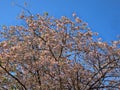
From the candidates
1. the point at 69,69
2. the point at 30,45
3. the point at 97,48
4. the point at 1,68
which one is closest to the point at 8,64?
the point at 1,68

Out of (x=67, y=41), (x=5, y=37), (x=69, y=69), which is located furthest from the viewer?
(x=5, y=37)

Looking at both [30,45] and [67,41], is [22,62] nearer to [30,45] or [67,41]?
[30,45]

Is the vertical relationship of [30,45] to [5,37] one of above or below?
below

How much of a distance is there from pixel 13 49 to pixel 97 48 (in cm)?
412

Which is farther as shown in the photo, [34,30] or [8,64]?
[34,30]

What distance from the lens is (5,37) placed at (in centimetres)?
1855

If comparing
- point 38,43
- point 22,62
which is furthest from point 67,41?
point 22,62

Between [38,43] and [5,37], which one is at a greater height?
[5,37]

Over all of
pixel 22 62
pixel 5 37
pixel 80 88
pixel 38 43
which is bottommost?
pixel 80 88

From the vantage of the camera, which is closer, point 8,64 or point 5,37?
point 8,64

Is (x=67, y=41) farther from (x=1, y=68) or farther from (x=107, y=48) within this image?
(x=1, y=68)

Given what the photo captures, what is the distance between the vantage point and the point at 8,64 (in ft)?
52.6

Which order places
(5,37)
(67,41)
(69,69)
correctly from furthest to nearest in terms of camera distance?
(5,37) → (67,41) → (69,69)

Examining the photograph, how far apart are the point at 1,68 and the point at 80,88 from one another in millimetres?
3724
